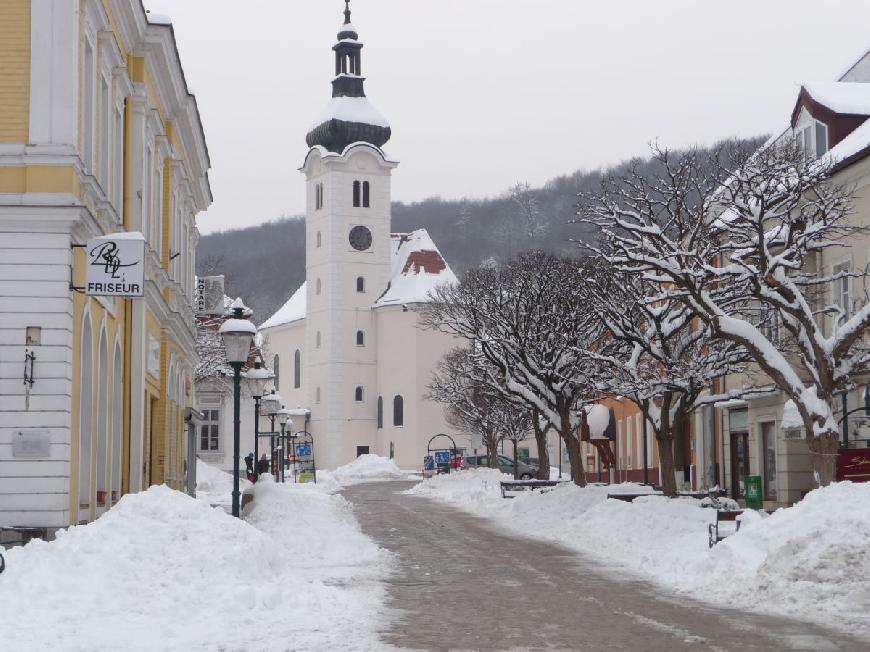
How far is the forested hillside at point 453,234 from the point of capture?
14962 cm

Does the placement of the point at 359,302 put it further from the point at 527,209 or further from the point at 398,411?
the point at 527,209

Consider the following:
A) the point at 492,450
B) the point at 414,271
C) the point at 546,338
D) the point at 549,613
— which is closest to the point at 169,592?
the point at 549,613

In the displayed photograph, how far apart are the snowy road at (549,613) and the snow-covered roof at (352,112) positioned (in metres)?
73.0

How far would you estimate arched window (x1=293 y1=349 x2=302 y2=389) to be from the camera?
103m

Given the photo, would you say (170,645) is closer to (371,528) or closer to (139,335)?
(139,335)

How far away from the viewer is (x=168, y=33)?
24891 mm

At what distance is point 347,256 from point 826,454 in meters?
76.5

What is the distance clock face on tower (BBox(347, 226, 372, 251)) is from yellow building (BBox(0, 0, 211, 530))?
231 feet

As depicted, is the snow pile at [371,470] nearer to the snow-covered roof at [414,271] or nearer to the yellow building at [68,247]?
the snow-covered roof at [414,271]

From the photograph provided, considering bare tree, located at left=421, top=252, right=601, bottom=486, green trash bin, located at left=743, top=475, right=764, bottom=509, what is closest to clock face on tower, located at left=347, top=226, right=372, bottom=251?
bare tree, located at left=421, top=252, right=601, bottom=486

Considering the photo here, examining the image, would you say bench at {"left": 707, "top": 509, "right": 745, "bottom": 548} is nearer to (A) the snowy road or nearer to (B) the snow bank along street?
(B) the snow bank along street

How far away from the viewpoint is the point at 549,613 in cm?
1392

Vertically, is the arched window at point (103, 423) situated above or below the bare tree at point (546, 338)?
below

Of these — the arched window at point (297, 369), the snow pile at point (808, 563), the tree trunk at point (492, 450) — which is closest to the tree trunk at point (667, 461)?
the snow pile at point (808, 563)
